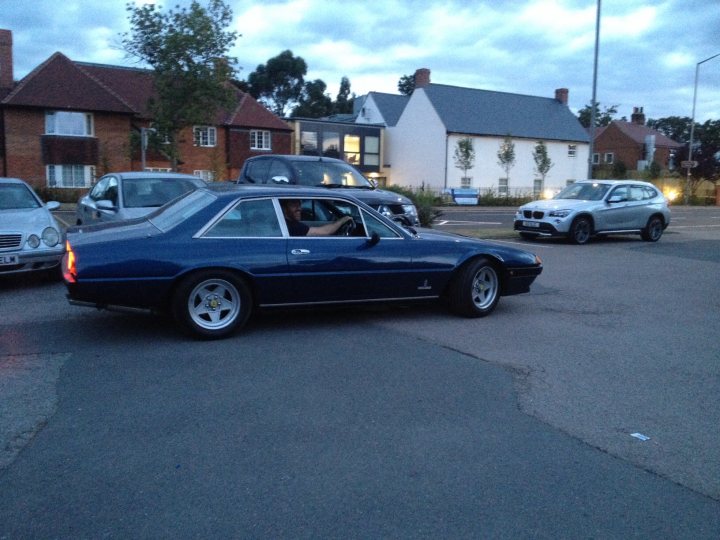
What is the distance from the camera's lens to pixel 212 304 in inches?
245

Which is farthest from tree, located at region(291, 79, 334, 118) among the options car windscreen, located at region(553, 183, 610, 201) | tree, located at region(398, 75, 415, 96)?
car windscreen, located at region(553, 183, 610, 201)

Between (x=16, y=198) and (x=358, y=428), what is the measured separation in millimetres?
7892

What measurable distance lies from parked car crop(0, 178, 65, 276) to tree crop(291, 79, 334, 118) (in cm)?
6865

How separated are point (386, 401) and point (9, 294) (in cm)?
608

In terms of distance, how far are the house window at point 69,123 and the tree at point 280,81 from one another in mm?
42601

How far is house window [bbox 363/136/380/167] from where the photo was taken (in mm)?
50469

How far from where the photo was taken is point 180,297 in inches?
238

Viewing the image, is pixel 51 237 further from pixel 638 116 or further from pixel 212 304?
pixel 638 116

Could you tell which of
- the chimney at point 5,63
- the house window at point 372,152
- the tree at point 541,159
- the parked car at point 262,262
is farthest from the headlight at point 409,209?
the house window at point 372,152

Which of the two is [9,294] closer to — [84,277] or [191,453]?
[84,277]

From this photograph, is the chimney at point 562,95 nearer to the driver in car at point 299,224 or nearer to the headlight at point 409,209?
the headlight at point 409,209

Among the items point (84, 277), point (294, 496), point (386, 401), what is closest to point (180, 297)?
point (84, 277)

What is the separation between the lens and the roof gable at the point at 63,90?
3325cm

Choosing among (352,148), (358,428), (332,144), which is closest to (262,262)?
(358,428)
